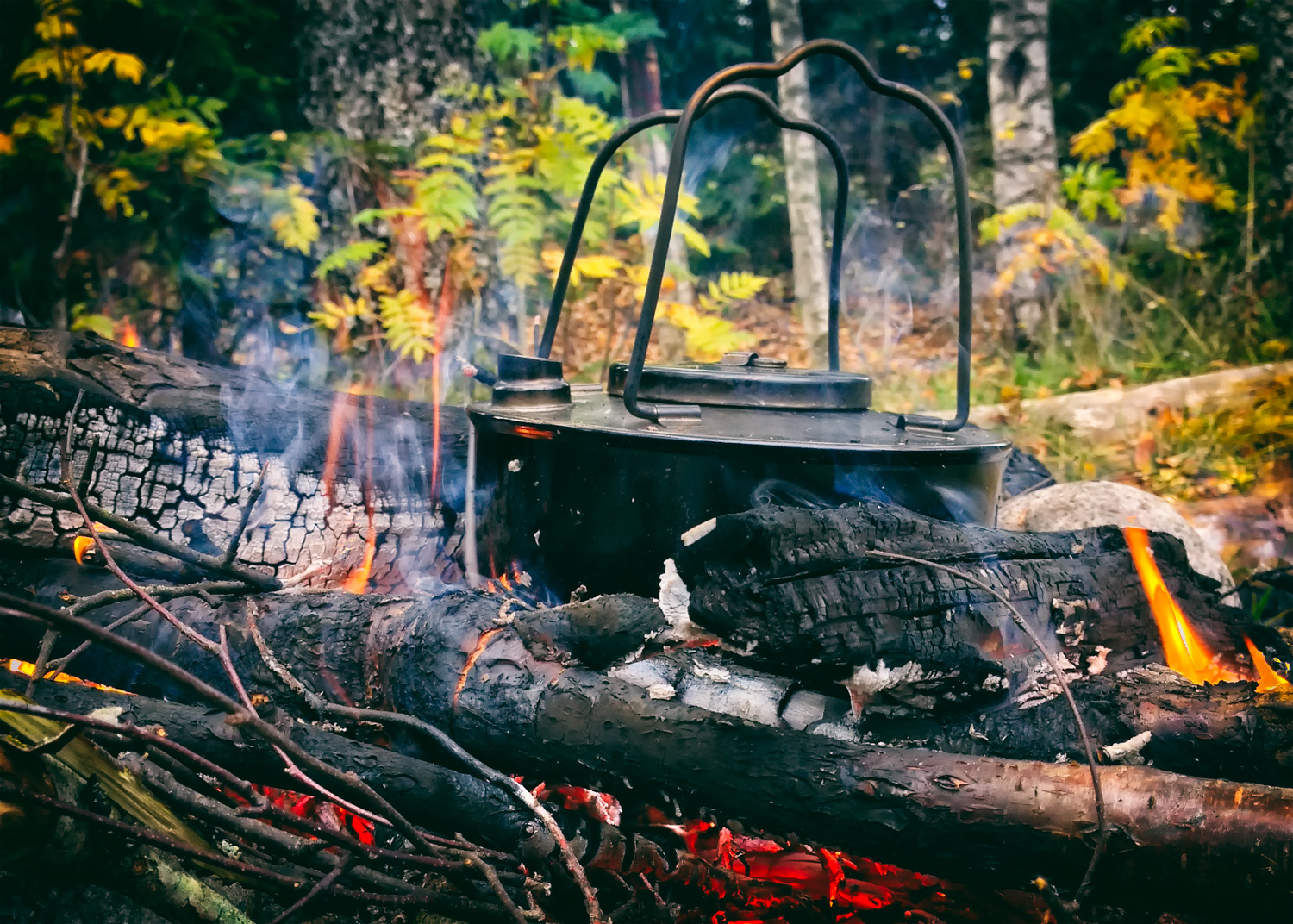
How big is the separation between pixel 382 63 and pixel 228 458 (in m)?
4.40

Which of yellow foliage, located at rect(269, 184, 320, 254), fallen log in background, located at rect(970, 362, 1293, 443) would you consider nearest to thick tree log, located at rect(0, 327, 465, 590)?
yellow foliage, located at rect(269, 184, 320, 254)

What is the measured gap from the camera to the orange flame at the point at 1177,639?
1921 mm

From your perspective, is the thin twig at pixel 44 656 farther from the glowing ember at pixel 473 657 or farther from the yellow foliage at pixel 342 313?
the yellow foliage at pixel 342 313

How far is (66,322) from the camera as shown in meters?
5.22

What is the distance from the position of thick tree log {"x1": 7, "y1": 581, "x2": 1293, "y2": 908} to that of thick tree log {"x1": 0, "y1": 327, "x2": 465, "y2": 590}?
717mm

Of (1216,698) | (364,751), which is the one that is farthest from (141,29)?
(1216,698)

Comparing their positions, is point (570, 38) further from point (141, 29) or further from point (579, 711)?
point (579, 711)

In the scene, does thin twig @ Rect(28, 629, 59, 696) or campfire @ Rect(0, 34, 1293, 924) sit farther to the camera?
thin twig @ Rect(28, 629, 59, 696)

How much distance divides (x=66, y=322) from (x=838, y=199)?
17.1 ft

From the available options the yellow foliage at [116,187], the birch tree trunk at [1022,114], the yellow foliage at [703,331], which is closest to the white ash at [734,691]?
the yellow foliage at [703,331]

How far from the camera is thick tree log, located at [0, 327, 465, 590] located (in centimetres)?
221

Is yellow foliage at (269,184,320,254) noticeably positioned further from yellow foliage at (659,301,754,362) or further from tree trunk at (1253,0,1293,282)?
tree trunk at (1253,0,1293,282)

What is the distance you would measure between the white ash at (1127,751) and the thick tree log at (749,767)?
162mm

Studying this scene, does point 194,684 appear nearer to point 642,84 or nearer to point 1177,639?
point 1177,639
